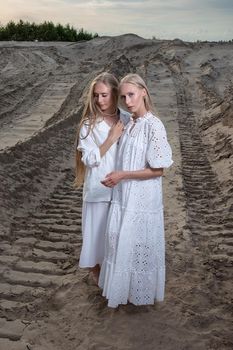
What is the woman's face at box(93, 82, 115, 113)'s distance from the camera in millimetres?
3535

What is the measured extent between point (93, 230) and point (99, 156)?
60cm

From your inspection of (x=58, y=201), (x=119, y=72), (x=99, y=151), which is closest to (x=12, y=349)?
(x=99, y=151)

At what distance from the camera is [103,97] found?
3.57 m

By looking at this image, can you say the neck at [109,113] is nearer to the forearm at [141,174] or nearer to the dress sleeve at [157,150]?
the dress sleeve at [157,150]

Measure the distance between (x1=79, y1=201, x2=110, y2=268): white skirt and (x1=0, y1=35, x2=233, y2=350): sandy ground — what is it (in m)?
0.43

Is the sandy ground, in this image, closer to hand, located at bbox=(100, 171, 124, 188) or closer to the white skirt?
the white skirt

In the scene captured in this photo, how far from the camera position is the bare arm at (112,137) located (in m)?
3.56

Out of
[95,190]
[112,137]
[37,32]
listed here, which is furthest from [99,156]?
[37,32]

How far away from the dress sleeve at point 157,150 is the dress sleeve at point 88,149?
0.36 metres

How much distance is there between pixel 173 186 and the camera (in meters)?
7.65

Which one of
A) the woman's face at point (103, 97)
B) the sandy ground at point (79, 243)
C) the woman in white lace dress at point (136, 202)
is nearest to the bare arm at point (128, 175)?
the woman in white lace dress at point (136, 202)

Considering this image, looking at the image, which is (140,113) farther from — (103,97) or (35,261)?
(35,261)

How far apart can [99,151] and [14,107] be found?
12.0 m

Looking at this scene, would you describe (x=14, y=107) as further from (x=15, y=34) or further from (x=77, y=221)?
(x=15, y=34)
